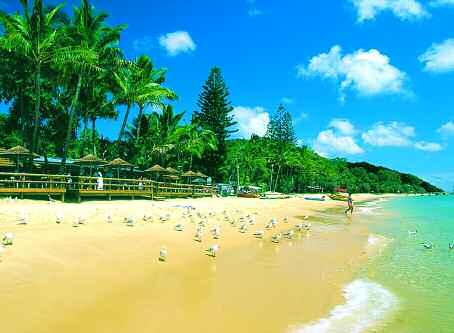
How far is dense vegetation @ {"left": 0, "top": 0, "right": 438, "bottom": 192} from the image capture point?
24.0 m

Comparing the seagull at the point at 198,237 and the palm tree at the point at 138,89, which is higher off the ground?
the palm tree at the point at 138,89

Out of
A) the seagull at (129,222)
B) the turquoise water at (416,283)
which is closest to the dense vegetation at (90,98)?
the seagull at (129,222)

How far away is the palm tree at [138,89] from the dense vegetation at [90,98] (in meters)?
0.08

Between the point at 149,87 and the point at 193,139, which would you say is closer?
the point at 149,87

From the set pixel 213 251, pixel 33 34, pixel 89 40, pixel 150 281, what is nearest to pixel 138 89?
pixel 89 40

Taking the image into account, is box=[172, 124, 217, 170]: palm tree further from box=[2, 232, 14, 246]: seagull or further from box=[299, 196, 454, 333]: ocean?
box=[2, 232, 14, 246]: seagull

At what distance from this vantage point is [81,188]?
20531 millimetres

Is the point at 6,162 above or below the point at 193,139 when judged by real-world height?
below

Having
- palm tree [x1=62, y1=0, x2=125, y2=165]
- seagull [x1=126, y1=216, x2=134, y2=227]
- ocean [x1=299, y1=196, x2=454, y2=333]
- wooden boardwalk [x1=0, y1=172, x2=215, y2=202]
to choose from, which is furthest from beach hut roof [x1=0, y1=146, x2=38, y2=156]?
ocean [x1=299, y1=196, x2=454, y2=333]

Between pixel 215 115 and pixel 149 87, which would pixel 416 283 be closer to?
pixel 149 87

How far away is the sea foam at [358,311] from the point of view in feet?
18.3

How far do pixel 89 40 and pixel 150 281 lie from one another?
2484 centimetres

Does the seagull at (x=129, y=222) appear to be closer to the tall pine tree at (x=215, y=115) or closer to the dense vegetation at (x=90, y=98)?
the dense vegetation at (x=90, y=98)

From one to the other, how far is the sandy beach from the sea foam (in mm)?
212
